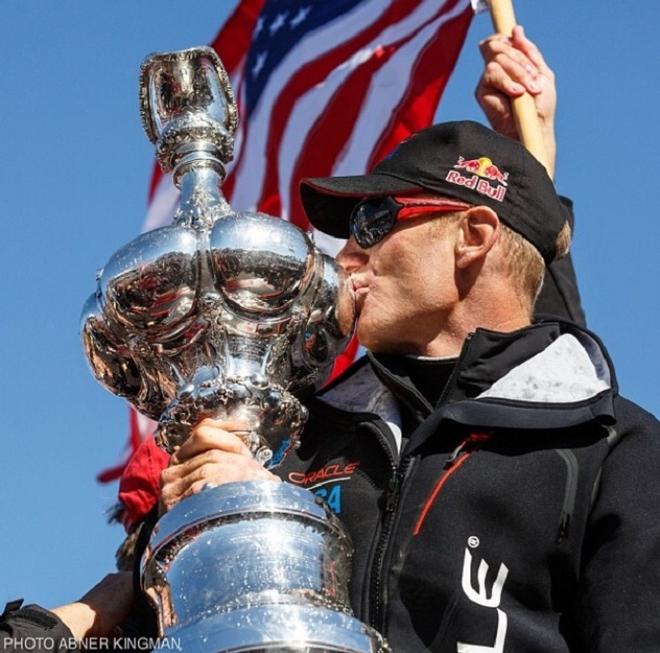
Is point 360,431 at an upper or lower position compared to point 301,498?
upper

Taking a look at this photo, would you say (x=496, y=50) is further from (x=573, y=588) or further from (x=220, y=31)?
(x=220, y=31)

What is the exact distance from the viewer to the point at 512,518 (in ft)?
10.9

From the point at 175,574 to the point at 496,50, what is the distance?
8.77 feet

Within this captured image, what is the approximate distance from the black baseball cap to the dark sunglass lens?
4 cm

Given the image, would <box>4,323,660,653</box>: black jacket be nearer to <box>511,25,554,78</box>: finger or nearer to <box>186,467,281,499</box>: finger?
<box>186,467,281,499</box>: finger

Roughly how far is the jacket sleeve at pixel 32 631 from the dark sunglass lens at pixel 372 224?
3.64ft

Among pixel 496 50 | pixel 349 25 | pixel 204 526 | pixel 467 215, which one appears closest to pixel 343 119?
pixel 349 25

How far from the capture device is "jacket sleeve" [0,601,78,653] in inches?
138

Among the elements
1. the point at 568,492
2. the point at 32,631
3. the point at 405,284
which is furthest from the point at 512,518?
the point at 32,631

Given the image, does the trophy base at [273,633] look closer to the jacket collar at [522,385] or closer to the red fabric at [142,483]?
the jacket collar at [522,385]

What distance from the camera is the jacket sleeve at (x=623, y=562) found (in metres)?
3.20

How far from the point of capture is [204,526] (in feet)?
9.52

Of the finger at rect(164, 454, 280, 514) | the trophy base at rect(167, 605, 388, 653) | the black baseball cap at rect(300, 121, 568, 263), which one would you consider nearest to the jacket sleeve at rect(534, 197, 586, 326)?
the black baseball cap at rect(300, 121, 568, 263)

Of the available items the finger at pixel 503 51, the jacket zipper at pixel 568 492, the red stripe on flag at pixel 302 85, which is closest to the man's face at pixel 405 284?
the jacket zipper at pixel 568 492
